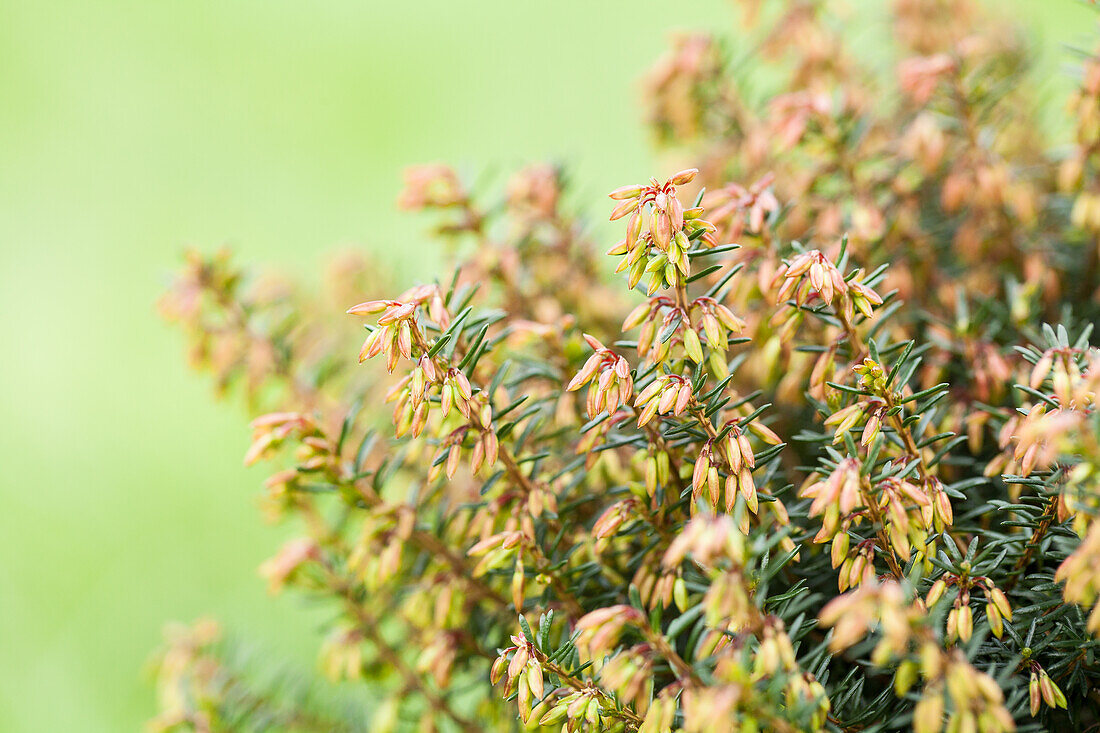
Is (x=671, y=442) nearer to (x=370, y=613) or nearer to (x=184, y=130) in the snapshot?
(x=370, y=613)

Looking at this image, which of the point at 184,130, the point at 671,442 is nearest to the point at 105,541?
the point at 184,130

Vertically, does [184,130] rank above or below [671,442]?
above

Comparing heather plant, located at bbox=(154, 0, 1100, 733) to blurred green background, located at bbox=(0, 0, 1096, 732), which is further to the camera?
blurred green background, located at bbox=(0, 0, 1096, 732)

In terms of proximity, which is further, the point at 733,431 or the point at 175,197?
the point at 175,197

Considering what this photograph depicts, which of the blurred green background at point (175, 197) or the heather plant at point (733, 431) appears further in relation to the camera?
the blurred green background at point (175, 197)
